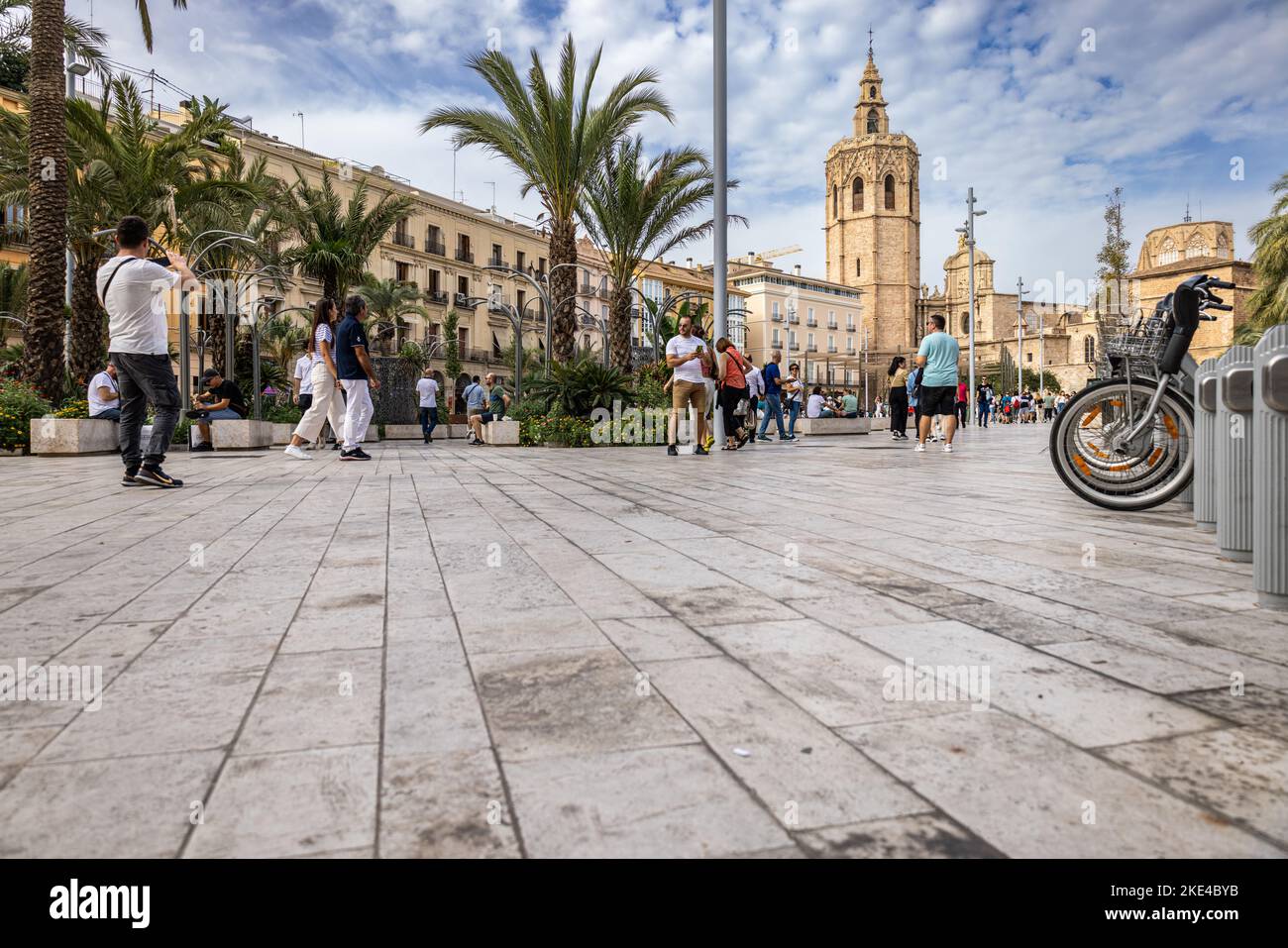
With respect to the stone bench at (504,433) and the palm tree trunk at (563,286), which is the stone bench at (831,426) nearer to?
the palm tree trunk at (563,286)

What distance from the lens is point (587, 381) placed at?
1623 centimetres

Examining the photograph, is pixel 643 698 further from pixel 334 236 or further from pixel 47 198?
pixel 334 236

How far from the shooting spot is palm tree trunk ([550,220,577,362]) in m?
18.8

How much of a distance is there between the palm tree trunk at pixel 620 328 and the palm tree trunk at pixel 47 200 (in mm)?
10744

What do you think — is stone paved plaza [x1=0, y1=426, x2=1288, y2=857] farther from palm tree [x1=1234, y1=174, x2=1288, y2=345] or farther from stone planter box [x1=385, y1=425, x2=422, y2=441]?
palm tree [x1=1234, y1=174, x2=1288, y2=345]

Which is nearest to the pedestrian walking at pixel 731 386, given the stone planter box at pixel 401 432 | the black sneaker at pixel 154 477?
the black sneaker at pixel 154 477

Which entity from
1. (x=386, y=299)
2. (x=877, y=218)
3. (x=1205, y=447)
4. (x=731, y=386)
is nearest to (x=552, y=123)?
(x=731, y=386)

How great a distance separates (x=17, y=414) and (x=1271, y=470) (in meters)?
15.3

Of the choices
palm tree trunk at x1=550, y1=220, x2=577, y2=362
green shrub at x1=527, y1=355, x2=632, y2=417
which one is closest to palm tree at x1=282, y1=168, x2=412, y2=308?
palm tree trunk at x1=550, y1=220, x2=577, y2=362

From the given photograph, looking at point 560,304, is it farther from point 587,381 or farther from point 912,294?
point 912,294

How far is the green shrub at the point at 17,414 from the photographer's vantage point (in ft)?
41.7
